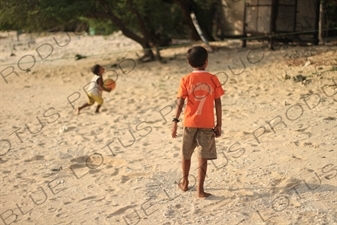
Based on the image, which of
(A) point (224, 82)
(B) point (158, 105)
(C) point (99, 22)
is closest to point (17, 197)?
(B) point (158, 105)

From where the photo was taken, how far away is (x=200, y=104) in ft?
13.9

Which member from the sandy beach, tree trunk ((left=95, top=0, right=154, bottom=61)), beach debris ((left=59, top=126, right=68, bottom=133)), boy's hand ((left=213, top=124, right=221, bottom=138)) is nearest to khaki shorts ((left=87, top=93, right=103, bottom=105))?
the sandy beach

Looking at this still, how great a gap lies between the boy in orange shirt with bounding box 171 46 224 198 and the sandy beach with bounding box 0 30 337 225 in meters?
0.51

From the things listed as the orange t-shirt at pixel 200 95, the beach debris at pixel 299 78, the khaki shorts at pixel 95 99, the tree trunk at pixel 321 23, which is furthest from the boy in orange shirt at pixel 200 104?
the tree trunk at pixel 321 23

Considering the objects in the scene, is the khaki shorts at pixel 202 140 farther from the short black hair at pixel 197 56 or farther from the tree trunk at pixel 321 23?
the tree trunk at pixel 321 23

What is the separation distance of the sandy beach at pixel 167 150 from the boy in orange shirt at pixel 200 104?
512 millimetres

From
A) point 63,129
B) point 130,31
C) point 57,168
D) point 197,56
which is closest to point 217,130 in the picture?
point 197,56

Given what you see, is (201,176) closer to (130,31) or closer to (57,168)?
(57,168)

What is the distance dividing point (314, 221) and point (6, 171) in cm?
364

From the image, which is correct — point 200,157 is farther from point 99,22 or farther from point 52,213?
point 99,22

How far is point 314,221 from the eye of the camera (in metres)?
3.81

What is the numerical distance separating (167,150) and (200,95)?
1.88 meters

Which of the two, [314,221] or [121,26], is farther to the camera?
[121,26]

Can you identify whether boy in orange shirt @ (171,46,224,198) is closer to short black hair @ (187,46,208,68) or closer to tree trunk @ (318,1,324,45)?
short black hair @ (187,46,208,68)
